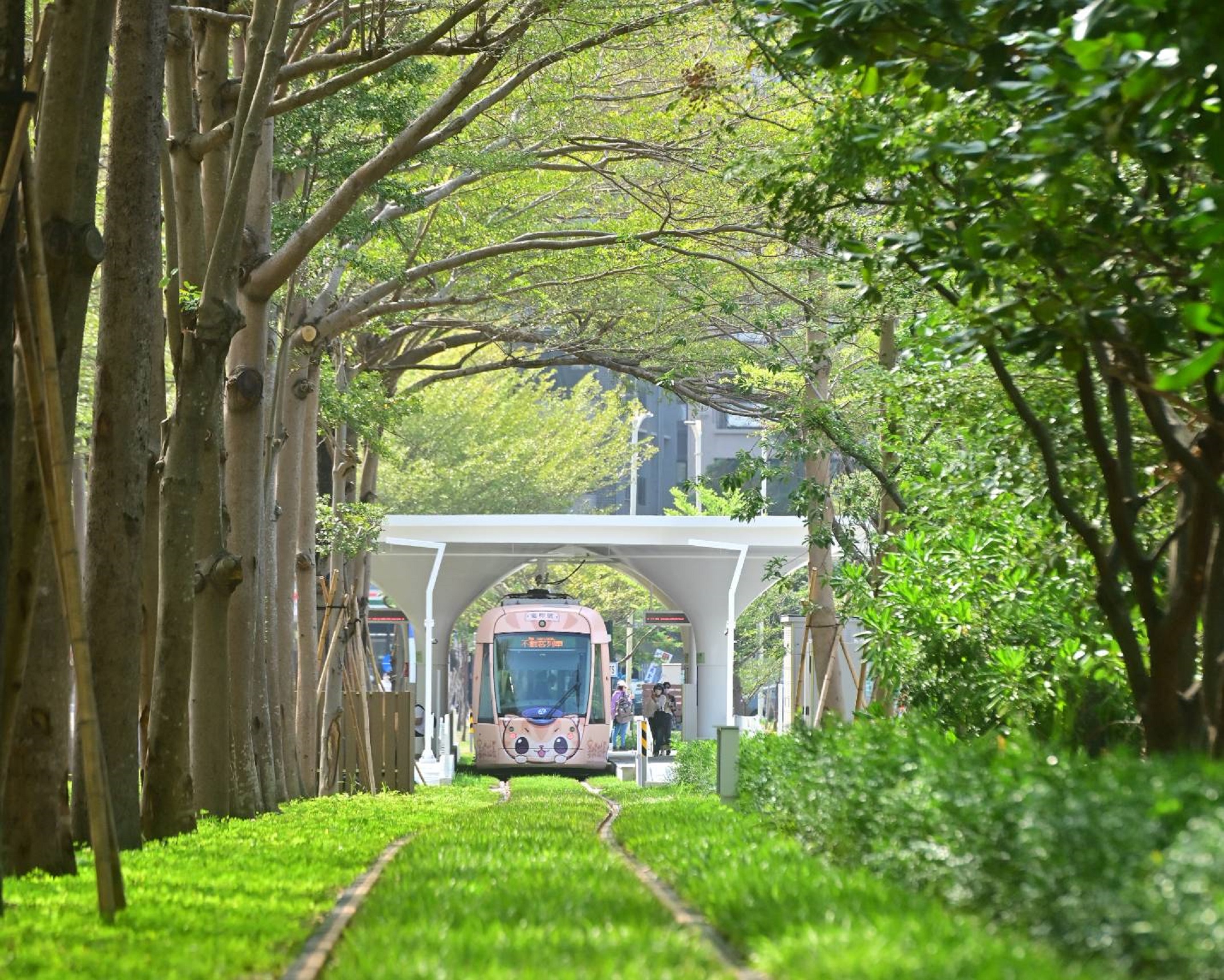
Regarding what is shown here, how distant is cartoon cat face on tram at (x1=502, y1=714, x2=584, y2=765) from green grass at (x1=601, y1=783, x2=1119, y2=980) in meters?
25.9

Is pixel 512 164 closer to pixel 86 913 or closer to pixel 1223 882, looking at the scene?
pixel 86 913

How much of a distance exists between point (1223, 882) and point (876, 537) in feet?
46.3

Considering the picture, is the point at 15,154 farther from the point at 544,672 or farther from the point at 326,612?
the point at 544,672

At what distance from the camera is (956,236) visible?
828 cm

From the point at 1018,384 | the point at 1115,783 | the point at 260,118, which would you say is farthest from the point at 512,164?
the point at 1115,783

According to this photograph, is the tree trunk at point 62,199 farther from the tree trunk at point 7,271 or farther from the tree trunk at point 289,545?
the tree trunk at point 289,545

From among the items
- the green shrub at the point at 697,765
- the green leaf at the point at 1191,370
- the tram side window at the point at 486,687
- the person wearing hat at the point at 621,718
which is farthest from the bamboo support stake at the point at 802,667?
the person wearing hat at the point at 621,718

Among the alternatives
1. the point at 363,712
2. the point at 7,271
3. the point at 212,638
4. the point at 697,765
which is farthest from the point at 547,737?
the point at 7,271

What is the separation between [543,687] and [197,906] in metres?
28.7

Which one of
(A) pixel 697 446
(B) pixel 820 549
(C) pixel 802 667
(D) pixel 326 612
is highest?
(A) pixel 697 446

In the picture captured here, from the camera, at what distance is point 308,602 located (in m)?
23.6

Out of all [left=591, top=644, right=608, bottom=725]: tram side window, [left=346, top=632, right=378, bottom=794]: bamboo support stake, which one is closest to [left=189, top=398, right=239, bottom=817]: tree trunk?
[left=346, top=632, right=378, bottom=794]: bamboo support stake

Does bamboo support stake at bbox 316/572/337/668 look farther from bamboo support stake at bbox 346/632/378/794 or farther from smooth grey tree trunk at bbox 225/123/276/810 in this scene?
smooth grey tree trunk at bbox 225/123/276/810

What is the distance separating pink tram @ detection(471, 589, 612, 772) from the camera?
36938mm
